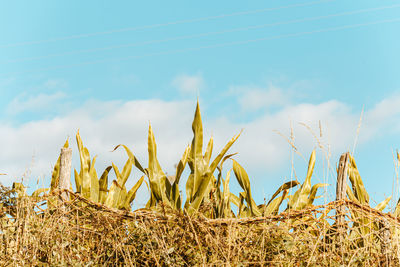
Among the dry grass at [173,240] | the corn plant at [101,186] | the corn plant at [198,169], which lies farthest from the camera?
the corn plant at [101,186]

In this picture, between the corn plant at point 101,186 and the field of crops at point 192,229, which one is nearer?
the field of crops at point 192,229

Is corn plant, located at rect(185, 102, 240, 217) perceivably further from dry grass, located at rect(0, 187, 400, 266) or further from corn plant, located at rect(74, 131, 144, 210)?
corn plant, located at rect(74, 131, 144, 210)

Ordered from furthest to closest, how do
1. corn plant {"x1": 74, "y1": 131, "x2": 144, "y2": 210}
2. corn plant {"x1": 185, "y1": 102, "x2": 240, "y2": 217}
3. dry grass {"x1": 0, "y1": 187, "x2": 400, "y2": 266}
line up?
1. corn plant {"x1": 74, "y1": 131, "x2": 144, "y2": 210}
2. corn plant {"x1": 185, "y1": 102, "x2": 240, "y2": 217}
3. dry grass {"x1": 0, "y1": 187, "x2": 400, "y2": 266}

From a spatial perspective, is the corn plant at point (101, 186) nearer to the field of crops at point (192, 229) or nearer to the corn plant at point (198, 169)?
the field of crops at point (192, 229)

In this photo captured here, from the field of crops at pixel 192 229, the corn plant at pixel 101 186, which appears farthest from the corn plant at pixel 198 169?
the corn plant at pixel 101 186

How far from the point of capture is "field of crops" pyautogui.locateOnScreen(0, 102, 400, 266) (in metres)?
3.59

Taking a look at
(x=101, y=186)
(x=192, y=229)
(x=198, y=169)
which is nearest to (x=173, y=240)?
(x=192, y=229)

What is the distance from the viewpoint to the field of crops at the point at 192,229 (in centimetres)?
359

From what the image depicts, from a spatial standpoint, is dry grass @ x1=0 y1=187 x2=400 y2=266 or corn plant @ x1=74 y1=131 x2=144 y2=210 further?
corn plant @ x1=74 y1=131 x2=144 y2=210

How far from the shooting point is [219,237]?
3.59m

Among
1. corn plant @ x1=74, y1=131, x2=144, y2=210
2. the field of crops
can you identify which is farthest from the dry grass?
corn plant @ x1=74, y1=131, x2=144, y2=210

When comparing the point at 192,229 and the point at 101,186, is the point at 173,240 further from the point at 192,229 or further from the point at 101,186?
the point at 101,186

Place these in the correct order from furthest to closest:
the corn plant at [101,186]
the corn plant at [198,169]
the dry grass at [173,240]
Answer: the corn plant at [101,186] → the corn plant at [198,169] → the dry grass at [173,240]

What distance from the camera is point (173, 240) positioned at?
359cm
